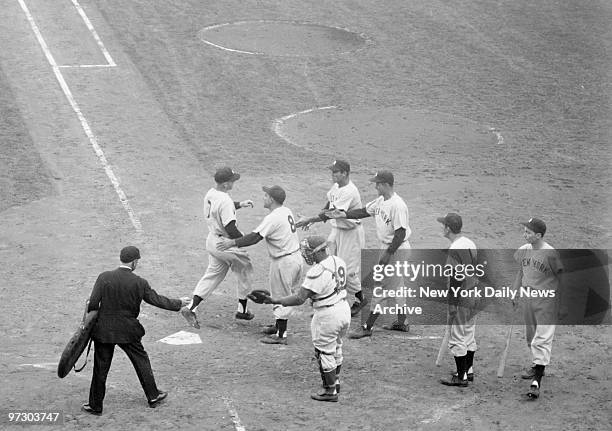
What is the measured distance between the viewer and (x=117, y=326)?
1204 cm

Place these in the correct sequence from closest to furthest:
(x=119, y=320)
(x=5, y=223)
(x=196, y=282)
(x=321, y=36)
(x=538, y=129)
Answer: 1. (x=119, y=320)
2. (x=196, y=282)
3. (x=5, y=223)
4. (x=538, y=129)
5. (x=321, y=36)

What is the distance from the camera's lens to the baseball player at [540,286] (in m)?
12.9

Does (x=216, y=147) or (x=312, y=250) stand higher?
(x=312, y=250)

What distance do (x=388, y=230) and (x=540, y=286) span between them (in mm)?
2404

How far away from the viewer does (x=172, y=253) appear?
56.2ft

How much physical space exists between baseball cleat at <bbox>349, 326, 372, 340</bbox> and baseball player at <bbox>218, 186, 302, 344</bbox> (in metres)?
0.88

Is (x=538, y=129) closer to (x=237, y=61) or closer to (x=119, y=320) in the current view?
(x=237, y=61)

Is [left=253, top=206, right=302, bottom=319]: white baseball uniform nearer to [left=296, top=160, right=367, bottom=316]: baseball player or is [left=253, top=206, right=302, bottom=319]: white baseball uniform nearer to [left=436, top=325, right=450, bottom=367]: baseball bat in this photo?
[left=296, top=160, right=367, bottom=316]: baseball player

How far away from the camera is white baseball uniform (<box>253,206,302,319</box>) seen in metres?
14.3

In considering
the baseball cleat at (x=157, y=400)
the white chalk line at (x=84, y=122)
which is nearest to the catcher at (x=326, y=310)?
the baseball cleat at (x=157, y=400)

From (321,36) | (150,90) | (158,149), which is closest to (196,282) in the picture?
(158,149)

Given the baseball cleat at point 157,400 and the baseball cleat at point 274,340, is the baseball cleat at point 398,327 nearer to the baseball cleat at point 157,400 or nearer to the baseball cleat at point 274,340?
the baseball cleat at point 274,340

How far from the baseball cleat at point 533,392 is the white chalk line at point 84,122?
762cm

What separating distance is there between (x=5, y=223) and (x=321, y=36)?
13063mm
